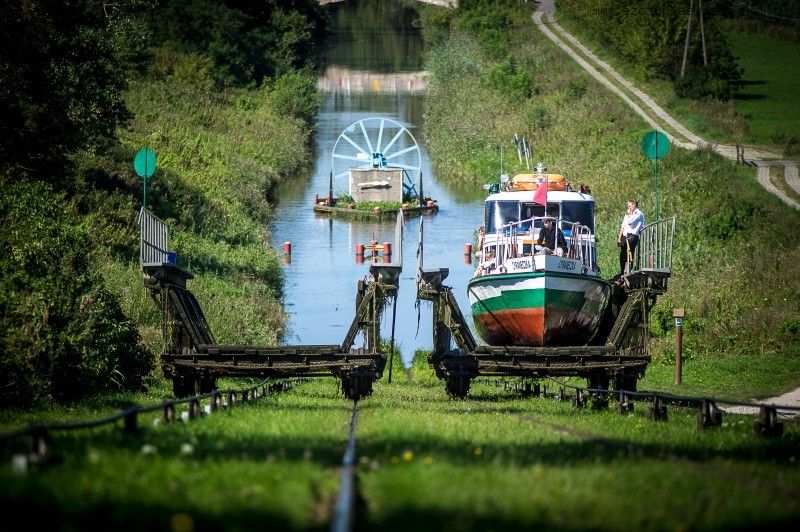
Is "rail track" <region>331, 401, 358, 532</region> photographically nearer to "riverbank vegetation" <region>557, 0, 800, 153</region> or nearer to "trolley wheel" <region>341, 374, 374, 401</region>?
"trolley wheel" <region>341, 374, 374, 401</region>

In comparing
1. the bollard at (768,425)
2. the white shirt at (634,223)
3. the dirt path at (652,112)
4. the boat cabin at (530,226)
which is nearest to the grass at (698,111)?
the dirt path at (652,112)

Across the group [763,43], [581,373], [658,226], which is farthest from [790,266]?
[763,43]

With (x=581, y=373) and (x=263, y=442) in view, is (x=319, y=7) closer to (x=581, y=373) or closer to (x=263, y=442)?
(x=581, y=373)

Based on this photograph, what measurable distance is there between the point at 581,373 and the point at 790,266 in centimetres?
1959

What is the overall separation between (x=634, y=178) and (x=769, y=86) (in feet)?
115

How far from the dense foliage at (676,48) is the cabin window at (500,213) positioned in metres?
55.8

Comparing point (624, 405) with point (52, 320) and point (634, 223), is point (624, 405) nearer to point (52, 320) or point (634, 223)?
point (634, 223)

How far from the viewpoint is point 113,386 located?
91.0 feet

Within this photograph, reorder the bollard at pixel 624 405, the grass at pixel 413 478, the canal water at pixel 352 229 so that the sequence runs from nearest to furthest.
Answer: the grass at pixel 413 478 < the bollard at pixel 624 405 < the canal water at pixel 352 229

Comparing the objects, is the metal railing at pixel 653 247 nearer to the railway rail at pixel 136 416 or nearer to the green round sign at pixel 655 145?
the green round sign at pixel 655 145

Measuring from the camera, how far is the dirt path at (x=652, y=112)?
65600 millimetres

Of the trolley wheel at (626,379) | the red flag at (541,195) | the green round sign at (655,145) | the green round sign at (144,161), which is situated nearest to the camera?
the trolley wheel at (626,379)

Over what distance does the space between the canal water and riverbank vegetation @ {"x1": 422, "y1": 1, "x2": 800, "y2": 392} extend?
3440mm

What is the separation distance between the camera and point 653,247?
3158cm
